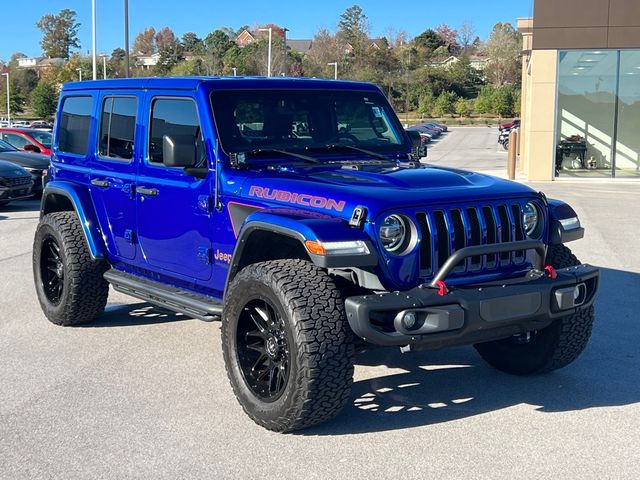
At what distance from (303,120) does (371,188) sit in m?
1.34

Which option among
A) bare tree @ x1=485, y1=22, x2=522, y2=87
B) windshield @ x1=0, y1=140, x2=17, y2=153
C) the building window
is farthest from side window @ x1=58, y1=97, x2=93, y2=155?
bare tree @ x1=485, y1=22, x2=522, y2=87

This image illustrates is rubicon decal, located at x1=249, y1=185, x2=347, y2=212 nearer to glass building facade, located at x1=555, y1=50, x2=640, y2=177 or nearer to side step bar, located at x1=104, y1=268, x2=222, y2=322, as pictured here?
side step bar, located at x1=104, y1=268, x2=222, y2=322

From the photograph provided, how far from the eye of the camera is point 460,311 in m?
4.25

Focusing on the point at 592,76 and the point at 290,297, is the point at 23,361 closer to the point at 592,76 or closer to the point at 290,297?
the point at 290,297

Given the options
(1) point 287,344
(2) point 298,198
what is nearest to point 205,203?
(2) point 298,198

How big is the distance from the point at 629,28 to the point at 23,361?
1776 cm

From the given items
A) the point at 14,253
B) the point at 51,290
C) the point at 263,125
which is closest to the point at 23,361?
the point at 51,290

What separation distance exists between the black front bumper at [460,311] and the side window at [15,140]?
651 inches

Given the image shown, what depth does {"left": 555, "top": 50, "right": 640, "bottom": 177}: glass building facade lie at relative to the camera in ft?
67.7

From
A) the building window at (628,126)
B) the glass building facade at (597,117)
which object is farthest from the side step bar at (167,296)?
the building window at (628,126)

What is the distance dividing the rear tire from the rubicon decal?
7.11ft

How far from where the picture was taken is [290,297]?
430 cm

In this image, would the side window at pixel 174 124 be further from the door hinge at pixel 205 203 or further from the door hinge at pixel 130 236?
the door hinge at pixel 130 236

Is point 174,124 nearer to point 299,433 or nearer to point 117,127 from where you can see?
point 117,127
